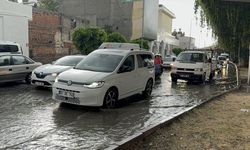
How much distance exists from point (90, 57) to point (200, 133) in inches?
202

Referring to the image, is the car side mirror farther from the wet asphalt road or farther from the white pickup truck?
the white pickup truck

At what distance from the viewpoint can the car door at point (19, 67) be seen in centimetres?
1488

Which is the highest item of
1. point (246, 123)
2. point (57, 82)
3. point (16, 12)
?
point (16, 12)

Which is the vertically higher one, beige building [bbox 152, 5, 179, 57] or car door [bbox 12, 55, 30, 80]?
beige building [bbox 152, 5, 179, 57]

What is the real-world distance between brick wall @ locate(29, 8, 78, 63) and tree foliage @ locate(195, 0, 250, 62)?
14.3m

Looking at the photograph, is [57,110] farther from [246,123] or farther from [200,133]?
[246,123]

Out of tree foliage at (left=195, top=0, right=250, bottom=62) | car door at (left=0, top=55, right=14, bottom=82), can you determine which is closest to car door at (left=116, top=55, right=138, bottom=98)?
car door at (left=0, top=55, right=14, bottom=82)

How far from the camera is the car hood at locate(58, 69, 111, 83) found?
9883mm

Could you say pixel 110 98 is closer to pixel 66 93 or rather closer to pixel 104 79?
pixel 104 79

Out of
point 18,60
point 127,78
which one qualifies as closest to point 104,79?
point 127,78

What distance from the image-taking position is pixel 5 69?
14.3 m

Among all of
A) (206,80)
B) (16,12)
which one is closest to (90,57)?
(206,80)

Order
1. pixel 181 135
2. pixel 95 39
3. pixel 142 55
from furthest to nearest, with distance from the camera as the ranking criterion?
pixel 95 39, pixel 142 55, pixel 181 135

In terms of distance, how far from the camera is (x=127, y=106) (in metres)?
11.2
